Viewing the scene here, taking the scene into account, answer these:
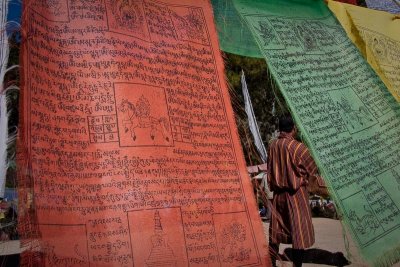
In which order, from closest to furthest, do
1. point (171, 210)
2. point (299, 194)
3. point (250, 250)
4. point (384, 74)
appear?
point (171, 210), point (250, 250), point (384, 74), point (299, 194)

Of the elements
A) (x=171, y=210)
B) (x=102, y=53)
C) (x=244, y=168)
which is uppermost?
(x=102, y=53)

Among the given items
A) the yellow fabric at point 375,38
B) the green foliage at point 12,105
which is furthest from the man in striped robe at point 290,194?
the green foliage at point 12,105

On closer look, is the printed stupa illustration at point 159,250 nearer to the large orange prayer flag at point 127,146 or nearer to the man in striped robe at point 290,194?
the large orange prayer flag at point 127,146

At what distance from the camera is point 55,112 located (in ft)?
4.59

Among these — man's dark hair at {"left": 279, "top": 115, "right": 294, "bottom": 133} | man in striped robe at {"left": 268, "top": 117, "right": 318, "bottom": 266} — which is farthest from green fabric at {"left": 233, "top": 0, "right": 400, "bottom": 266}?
man's dark hair at {"left": 279, "top": 115, "right": 294, "bottom": 133}

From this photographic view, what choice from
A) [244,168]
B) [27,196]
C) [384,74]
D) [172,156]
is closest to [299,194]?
[384,74]

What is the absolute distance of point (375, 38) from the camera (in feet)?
9.06

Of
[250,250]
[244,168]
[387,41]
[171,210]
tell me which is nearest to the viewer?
[171,210]

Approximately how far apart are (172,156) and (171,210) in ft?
0.62

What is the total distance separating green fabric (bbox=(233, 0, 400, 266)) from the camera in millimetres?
2090

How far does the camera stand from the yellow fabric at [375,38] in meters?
2.62

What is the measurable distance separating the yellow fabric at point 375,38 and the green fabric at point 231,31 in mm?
567

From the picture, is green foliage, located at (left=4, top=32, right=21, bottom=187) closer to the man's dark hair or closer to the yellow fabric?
the yellow fabric

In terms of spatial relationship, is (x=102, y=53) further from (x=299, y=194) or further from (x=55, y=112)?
(x=299, y=194)
